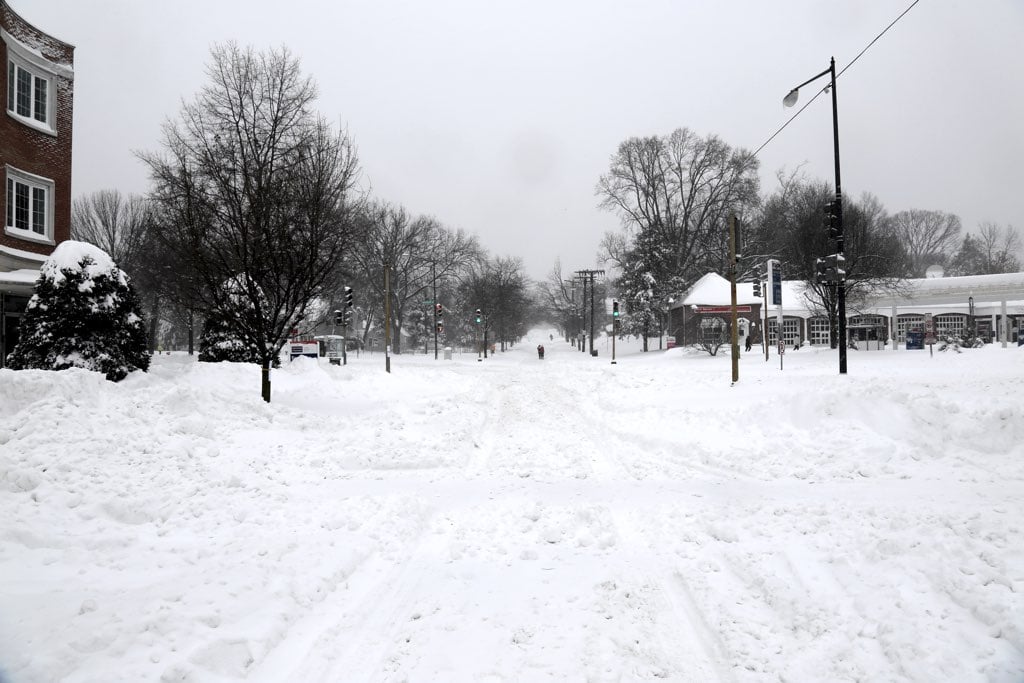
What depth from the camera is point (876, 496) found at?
621cm

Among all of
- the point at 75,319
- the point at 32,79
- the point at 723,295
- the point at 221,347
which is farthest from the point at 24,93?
the point at 723,295

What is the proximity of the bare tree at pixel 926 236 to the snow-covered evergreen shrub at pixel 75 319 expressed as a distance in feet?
266

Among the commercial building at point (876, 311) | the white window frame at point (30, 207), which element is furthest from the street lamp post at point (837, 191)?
the white window frame at point (30, 207)

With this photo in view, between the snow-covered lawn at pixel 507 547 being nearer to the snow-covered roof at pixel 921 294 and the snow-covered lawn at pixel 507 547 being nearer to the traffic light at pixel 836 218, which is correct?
the traffic light at pixel 836 218

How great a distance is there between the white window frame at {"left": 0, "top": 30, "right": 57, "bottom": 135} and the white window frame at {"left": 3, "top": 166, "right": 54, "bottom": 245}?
68.4 inches

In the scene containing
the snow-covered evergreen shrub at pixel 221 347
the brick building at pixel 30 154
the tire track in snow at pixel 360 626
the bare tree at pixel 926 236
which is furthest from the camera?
the bare tree at pixel 926 236

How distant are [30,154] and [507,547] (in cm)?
A: 2220

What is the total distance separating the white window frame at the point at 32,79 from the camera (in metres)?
16.9

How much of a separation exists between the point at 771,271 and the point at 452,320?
63154mm

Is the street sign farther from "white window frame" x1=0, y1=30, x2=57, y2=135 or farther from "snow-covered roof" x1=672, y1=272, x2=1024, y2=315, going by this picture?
"white window frame" x1=0, y1=30, x2=57, y2=135

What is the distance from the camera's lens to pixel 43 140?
18.5m

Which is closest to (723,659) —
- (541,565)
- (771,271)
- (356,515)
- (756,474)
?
(541,565)

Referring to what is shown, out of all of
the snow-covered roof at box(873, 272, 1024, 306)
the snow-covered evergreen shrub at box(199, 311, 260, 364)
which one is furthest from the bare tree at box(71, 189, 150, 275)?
the snow-covered roof at box(873, 272, 1024, 306)

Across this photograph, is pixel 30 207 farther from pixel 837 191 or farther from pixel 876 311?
pixel 876 311
